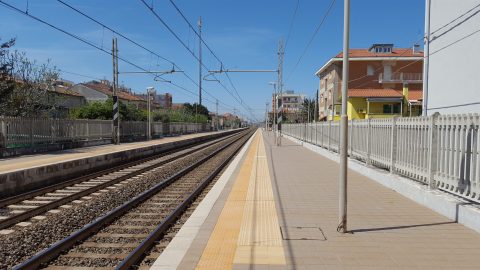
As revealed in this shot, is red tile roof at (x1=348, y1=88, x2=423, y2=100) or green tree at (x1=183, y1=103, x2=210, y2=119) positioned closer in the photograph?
red tile roof at (x1=348, y1=88, x2=423, y2=100)

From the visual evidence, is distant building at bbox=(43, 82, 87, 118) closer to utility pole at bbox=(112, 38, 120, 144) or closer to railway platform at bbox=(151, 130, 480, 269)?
utility pole at bbox=(112, 38, 120, 144)

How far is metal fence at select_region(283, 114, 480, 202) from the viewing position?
6922 millimetres

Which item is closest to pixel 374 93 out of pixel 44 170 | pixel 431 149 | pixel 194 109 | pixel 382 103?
pixel 382 103

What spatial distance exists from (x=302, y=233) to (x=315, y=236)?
0.22m

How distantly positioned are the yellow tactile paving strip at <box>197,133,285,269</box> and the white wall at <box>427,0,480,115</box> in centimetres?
1370

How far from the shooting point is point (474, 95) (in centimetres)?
1942

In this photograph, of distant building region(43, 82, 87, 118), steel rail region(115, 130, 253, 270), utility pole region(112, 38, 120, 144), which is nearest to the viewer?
steel rail region(115, 130, 253, 270)

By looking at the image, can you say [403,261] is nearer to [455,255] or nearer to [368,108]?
[455,255]

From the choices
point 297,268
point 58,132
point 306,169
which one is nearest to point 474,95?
point 306,169

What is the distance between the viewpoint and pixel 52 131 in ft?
81.4

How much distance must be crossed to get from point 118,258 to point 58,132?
850 inches

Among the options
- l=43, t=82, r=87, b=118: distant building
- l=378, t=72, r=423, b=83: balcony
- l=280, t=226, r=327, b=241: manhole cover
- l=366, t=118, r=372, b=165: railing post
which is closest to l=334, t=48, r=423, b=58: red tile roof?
l=378, t=72, r=423, b=83: balcony

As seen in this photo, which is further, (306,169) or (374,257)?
(306,169)

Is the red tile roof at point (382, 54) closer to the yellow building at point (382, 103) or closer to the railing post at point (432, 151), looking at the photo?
the yellow building at point (382, 103)
